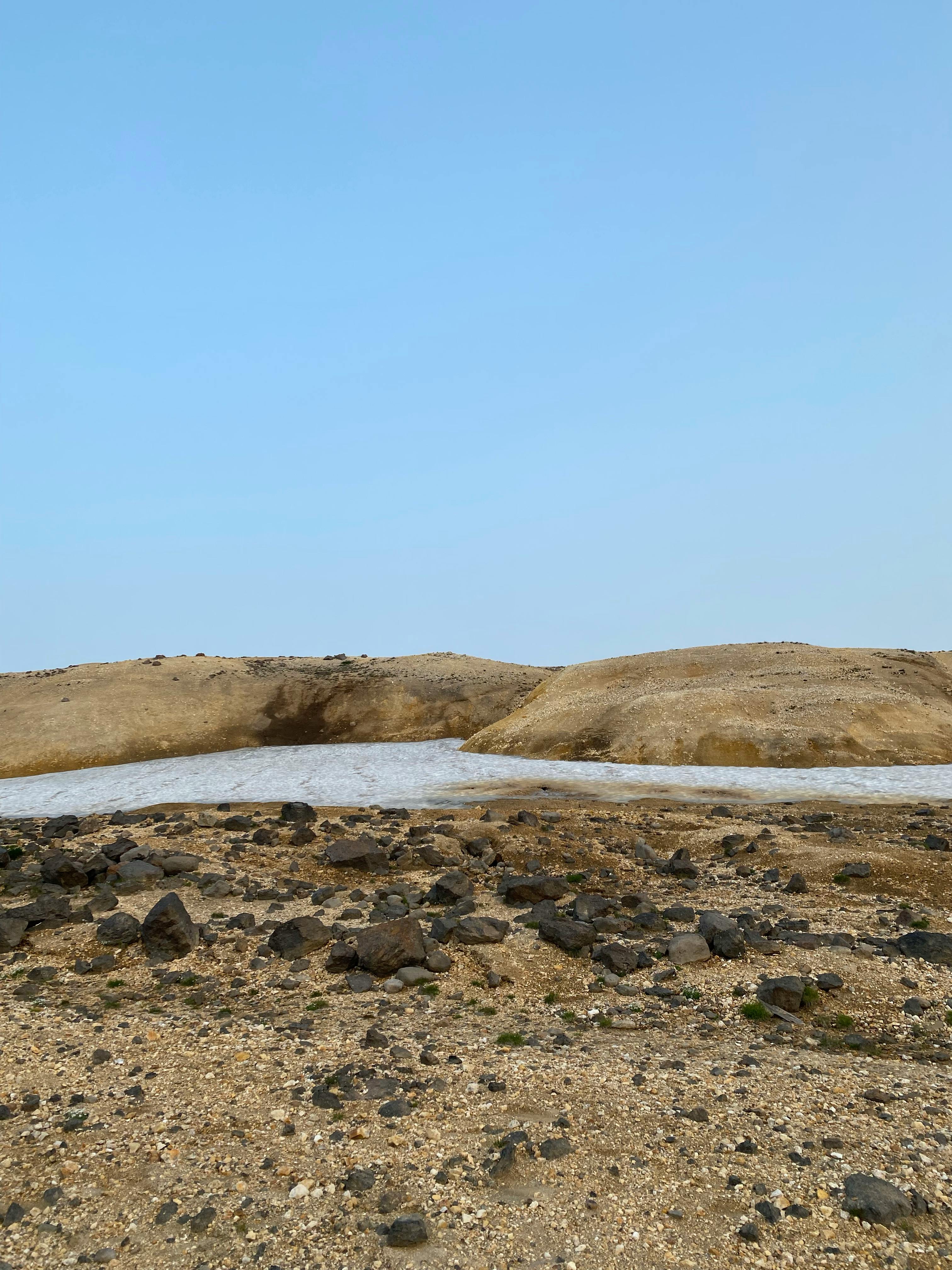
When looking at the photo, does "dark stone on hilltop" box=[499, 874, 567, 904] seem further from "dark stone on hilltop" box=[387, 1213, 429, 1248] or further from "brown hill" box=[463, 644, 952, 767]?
"brown hill" box=[463, 644, 952, 767]

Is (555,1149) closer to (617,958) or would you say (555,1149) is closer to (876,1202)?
(876,1202)

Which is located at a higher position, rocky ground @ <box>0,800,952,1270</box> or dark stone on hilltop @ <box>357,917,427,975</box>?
dark stone on hilltop @ <box>357,917,427,975</box>

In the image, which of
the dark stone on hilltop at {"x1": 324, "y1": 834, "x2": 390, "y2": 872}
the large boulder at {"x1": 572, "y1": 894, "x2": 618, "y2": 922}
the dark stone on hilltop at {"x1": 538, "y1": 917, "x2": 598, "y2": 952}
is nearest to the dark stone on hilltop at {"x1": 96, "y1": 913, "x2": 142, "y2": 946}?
the dark stone on hilltop at {"x1": 324, "y1": 834, "x2": 390, "y2": 872}

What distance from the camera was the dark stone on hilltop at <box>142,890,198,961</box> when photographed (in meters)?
13.5

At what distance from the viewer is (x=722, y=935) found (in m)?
12.7

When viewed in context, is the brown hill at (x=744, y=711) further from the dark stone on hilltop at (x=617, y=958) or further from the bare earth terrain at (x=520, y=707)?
the dark stone on hilltop at (x=617, y=958)

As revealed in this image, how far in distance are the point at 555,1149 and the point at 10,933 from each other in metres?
10.9

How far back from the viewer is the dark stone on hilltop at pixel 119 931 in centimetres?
1405

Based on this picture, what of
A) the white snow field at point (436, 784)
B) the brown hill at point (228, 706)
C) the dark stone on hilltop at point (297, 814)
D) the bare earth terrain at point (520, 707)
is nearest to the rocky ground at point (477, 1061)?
the dark stone on hilltop at point (297, 814)

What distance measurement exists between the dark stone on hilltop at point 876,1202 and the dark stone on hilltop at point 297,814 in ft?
60.2

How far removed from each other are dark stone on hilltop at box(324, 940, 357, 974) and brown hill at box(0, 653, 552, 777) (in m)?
41.2

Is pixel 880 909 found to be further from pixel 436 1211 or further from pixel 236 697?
pixel 236 697

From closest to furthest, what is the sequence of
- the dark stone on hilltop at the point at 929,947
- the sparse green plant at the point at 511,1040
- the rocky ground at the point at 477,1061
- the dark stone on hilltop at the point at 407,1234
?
the dark stone on hilltop at the point at 407,1234, the rocky ground at the point at 477,1061, the sparse green plant at the point at 511,1040, the dark stone on hilltop at the point at 929,947

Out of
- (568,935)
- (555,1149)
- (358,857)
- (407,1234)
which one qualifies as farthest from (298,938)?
(407,1234)
